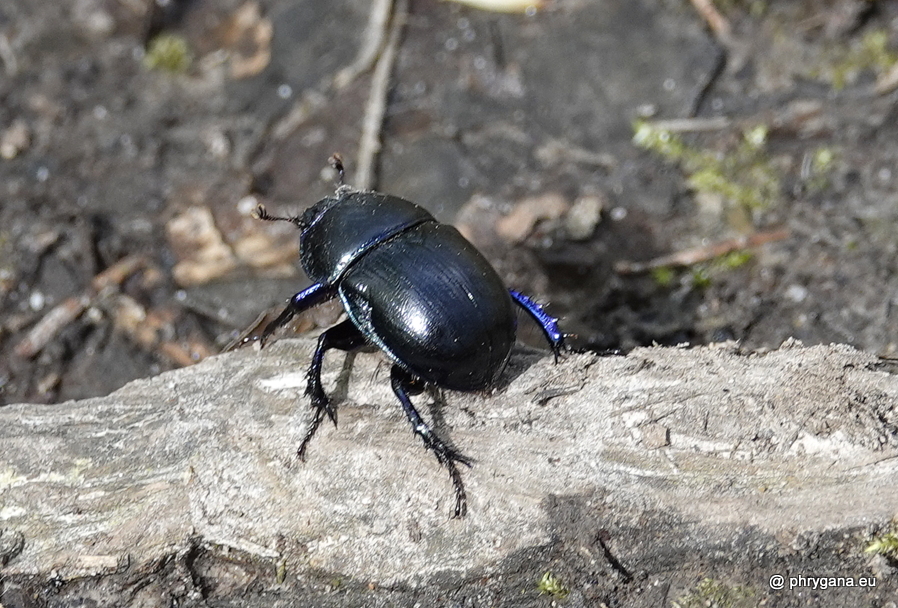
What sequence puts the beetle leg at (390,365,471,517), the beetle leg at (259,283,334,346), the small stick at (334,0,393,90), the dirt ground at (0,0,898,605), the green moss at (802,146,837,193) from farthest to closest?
the small stick at (334,0,393,90) → the green moss at (802,146,837,193) → the dirt ground at (0,0,898,605) → the beetle leg at (259,283,334,346) → the beetle leg at (390,365,471,517)

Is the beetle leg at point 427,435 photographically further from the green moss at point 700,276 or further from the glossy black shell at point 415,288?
the green moss at point 700,276

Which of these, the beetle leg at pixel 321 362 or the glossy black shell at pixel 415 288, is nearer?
the beetle leg at pixel 321 362

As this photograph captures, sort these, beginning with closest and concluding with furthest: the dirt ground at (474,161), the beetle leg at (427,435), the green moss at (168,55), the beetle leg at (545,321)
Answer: the beetle leg at (427,435)
the beetle leg at (545,321)
the dirt ground at (474,161)
the green moss at (168,55)

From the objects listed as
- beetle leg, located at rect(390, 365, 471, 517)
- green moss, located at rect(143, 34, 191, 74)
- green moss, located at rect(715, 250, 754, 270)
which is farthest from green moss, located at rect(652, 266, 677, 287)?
green moss, located at rect(143, 34, 191, 74)

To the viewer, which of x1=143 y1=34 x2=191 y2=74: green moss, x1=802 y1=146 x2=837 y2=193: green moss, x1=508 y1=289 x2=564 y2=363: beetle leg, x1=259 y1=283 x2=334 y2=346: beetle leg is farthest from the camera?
x1=143 y1=34 x2=191 y2=74: green moss

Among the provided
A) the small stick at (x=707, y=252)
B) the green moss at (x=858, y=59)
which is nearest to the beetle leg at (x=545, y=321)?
the small stick at (x=707, y=252)

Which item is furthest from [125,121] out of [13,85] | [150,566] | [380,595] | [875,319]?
[875,319]

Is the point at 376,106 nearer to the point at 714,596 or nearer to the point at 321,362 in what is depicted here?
the point at 321,362

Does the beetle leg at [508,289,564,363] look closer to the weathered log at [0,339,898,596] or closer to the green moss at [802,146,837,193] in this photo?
the weathered log at [0,339,898,596]
